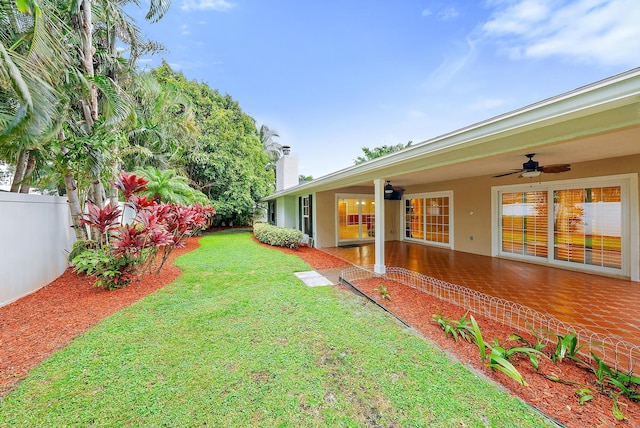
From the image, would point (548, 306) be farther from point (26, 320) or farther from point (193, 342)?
point (26, 320)

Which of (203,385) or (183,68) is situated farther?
(183,68)

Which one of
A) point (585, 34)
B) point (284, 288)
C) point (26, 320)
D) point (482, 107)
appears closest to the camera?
point (26, 320)

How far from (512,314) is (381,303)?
1.94 metres

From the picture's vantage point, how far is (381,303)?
13.6 ft

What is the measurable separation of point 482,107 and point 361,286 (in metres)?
11.6

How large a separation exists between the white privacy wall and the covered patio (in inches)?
272

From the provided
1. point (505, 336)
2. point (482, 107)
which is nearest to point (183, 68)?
point (482, 107)

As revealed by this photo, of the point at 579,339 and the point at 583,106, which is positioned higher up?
the point at 583,106

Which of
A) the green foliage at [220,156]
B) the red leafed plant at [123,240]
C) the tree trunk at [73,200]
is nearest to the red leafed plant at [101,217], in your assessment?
the red leafed plant at [123,240]

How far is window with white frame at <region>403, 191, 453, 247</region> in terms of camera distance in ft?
29.9

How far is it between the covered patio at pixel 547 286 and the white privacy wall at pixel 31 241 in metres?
6.92

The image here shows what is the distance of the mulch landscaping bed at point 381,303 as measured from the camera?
2012 mm

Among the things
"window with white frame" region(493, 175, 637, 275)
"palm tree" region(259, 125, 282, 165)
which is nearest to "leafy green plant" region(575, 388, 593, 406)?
"window with white frame" region(493, 175, 637, 275)

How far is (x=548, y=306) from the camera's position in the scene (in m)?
3.87
